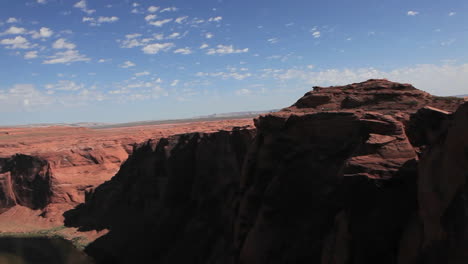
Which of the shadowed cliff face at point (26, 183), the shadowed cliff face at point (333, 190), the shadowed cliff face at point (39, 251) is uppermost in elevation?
the shadowed cliff face at point (333, 190)

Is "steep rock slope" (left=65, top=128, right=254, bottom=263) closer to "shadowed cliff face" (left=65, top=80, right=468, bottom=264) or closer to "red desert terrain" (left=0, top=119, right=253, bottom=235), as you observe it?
"shadowed cliff face" (left=65, top=80, right=468, bottom=264)

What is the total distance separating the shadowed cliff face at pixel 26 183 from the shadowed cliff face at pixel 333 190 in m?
31.9

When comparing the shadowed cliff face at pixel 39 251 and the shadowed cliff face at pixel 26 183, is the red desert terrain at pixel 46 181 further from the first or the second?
the shadowed cliff face at pixel 39 251

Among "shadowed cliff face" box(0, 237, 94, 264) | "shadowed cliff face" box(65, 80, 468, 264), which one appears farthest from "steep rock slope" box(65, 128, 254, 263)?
"shadowed cliff face" box(0, 237, 94, 264)

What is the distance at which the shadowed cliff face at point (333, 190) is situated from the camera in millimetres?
9953

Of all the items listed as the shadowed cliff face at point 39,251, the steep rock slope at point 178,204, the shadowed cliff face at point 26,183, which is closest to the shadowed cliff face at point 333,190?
the steep rock slope at point 178,204

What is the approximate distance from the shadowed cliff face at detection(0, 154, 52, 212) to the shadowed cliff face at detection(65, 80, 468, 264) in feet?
105

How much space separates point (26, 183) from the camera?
201 feet

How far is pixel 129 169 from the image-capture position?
48625 mm

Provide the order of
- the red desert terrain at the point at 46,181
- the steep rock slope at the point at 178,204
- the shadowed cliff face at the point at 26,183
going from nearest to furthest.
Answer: the steep rock slope at the point at 178,204
the red desert terrain at the point at 46,181
the shadowed cliff face at the point at 26,183

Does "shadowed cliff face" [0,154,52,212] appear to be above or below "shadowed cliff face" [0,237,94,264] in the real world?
above

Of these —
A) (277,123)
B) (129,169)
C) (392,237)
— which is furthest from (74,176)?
(392,237)

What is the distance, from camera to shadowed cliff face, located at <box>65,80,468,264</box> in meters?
9.95

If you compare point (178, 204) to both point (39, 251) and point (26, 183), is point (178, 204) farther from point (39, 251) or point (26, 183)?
point (26, 183)
